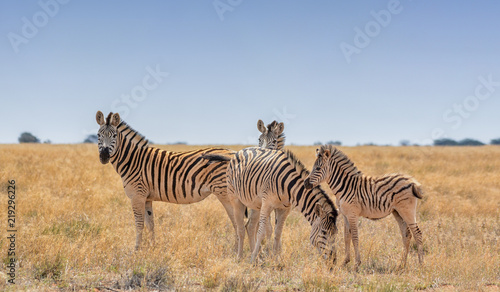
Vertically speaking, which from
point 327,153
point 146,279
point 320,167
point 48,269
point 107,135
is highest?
point 107,135

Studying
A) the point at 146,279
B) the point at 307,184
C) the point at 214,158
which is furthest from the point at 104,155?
the point at 307,184

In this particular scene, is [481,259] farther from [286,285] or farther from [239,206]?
[239,206]

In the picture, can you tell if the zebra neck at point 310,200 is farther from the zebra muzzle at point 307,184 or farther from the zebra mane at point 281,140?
the zebra mane at point 281,140

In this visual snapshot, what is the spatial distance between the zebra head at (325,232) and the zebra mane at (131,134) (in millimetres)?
4054

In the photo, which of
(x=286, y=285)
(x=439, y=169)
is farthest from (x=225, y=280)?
(x=439, y=169)

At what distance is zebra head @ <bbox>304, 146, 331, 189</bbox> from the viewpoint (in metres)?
6.72

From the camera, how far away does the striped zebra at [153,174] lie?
8.10 metres

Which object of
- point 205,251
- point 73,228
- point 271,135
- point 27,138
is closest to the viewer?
point 205,251

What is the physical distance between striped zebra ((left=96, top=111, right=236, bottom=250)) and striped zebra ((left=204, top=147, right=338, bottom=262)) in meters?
0.46

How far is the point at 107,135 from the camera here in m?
8.02

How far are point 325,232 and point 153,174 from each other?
369 cm

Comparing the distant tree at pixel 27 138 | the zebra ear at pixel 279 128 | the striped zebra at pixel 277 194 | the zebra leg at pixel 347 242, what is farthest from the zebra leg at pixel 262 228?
the distant tree at pixel 27 138

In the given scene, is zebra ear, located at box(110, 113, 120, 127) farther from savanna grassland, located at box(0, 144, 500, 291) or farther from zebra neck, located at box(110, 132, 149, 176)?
savanna grassland, located at box(0, 144, 500, 291)

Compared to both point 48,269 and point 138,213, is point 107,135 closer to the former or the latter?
point 138,213
